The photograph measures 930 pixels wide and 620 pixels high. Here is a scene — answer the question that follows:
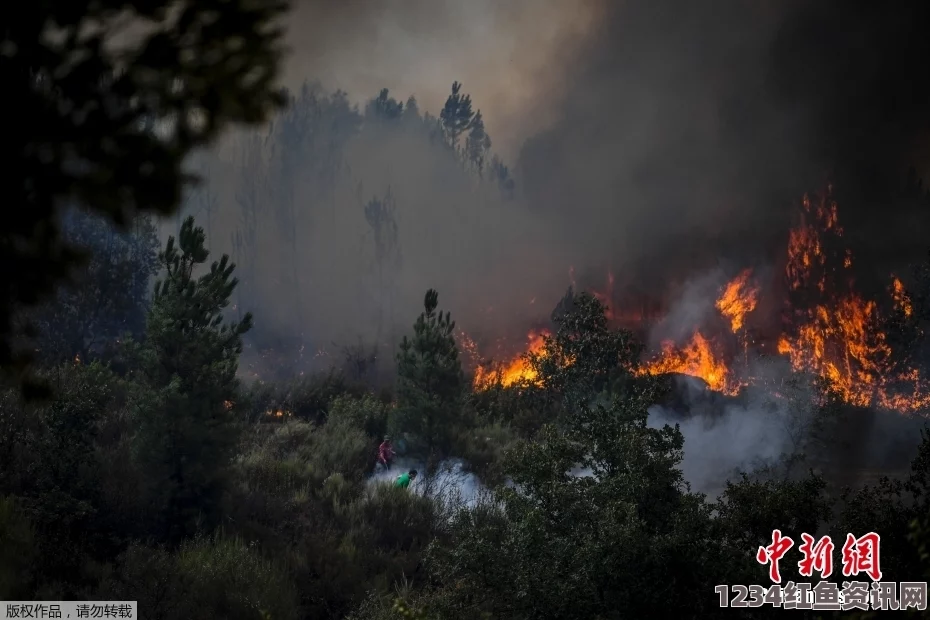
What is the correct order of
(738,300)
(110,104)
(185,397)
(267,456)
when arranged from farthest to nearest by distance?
(738,300) < (267,456) < (185,397) < (110,104)

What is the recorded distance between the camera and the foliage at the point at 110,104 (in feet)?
7.52

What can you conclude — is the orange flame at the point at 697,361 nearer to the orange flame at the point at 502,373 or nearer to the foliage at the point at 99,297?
the orange flame at the point at 502,373

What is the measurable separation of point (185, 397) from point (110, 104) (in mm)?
13457

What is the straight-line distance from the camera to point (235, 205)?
86938mm

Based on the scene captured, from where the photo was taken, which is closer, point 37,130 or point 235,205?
point 37,130

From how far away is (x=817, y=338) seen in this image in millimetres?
53438

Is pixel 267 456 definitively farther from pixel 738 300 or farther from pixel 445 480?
pixel 738 300

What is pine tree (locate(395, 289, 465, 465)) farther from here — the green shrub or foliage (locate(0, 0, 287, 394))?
foliage (locate(0, 0, 287, 394))

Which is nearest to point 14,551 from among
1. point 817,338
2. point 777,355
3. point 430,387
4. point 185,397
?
point 185,397

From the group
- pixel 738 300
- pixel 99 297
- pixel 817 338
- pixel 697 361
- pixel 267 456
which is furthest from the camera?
pixel 738 300

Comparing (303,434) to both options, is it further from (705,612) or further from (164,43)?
(164,43)

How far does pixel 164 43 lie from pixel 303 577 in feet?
44.5

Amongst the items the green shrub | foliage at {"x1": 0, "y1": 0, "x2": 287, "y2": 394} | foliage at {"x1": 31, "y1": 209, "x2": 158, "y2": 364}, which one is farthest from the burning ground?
foliage at {"x1": 0, "y1": 0, "x2": 287, "y2": 394}

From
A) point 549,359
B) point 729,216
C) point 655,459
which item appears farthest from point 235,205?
point 655,459
